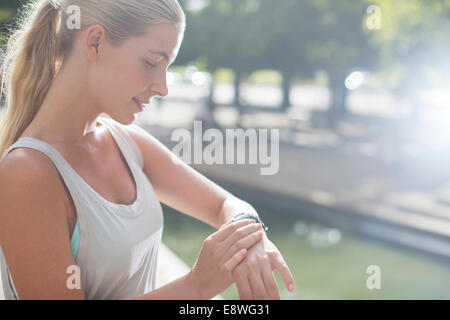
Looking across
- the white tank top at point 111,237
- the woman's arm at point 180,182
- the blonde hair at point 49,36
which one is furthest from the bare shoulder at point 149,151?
the blonde hair at point 49,36

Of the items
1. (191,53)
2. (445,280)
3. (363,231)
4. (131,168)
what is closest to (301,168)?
(363,231)

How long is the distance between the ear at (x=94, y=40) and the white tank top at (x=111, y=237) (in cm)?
32

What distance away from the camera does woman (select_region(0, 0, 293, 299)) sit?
1.28 m

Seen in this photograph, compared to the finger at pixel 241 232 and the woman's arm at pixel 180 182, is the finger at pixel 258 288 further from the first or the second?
the woman's arm at pixel 180 182

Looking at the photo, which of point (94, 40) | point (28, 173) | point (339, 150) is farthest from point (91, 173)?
point (339, 150)

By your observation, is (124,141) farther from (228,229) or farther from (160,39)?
(228,229)

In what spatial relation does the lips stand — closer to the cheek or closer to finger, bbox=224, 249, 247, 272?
the cheek

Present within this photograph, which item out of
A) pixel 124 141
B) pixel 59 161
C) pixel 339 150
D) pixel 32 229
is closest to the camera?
pixel 32 229

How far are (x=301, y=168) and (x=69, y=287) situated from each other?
9.71 metres

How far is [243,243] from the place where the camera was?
140 cm

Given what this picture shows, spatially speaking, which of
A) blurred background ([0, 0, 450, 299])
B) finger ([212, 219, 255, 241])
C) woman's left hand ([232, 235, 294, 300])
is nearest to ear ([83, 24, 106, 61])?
blurred background ([0, 0, 450, 299])

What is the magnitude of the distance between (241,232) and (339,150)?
1227cm

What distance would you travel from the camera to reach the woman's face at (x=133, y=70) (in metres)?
1.49
